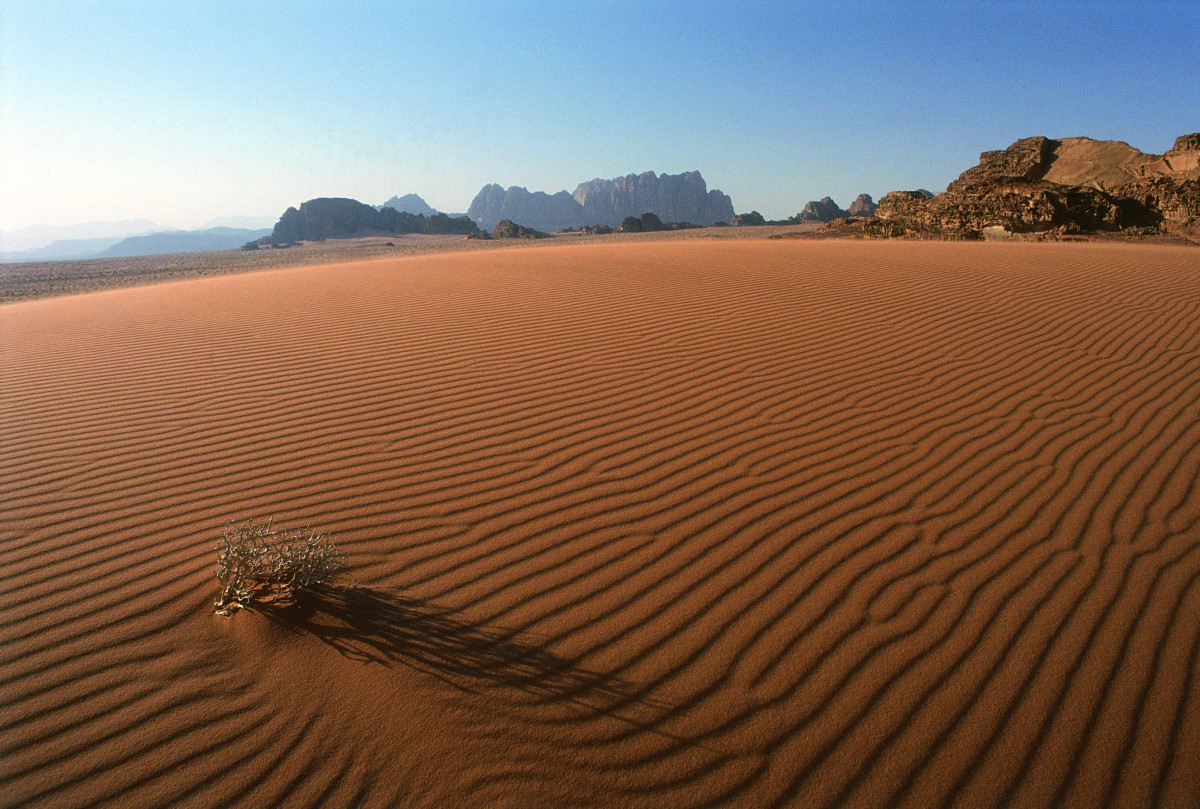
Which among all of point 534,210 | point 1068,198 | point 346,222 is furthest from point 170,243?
point 1068,198

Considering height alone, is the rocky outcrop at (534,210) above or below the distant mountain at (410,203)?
below

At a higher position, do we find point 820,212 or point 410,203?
point 410,203

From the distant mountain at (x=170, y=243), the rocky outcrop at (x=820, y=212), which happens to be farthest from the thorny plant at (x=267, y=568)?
the distant mountain at (x=170, y=243)

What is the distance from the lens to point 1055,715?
212 cm

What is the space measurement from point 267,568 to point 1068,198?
75.9 feet

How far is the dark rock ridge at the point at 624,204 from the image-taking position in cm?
10288

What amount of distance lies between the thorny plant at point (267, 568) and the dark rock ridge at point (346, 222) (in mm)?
66254

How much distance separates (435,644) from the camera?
2.41 m

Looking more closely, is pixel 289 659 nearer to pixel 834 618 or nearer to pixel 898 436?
pixel 834 618

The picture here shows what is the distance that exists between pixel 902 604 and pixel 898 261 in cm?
957

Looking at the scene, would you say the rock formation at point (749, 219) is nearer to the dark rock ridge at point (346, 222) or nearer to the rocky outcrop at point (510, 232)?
the rocky outcrop at point (510, 232)

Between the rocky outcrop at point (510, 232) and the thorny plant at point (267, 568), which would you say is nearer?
the thorny plant at point (267, 568)

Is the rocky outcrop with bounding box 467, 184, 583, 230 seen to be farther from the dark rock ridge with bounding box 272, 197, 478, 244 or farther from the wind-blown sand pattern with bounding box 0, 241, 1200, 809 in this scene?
the wind-blown sand pattern with bounding box 0, 241, 1200, 809

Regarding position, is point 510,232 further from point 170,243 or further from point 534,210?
point 170,243
